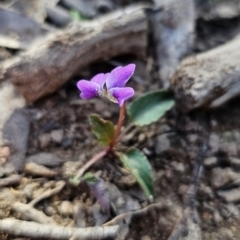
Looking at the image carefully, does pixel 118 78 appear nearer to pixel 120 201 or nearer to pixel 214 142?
pixel 120 201

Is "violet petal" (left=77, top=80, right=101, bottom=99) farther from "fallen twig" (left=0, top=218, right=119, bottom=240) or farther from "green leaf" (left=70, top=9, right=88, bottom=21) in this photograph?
"green leaf" (left=70, top=9, right=88, bottom=21)

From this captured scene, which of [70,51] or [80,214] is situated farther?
[70,51]

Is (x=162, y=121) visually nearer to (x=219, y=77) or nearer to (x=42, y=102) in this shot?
(x=219, y=77)

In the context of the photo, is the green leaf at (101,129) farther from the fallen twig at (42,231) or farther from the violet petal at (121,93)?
the fallen twig at (42,231)

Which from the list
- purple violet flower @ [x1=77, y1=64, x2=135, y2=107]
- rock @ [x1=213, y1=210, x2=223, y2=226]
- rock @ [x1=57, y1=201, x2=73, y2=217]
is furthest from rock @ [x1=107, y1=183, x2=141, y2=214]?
purple violet flower @ [x1=77, y1=64, x2=135, y2=107]

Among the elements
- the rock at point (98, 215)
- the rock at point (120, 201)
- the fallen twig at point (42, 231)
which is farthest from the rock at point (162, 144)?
the fallen twig at point (42, 231)

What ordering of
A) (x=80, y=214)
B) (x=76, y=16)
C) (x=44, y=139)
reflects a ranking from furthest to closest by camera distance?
(x=76, y=16)
(x=44, y=139)
(x=80, y=214)

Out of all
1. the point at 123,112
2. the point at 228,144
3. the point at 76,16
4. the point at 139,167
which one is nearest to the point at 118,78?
the point at 123,112
